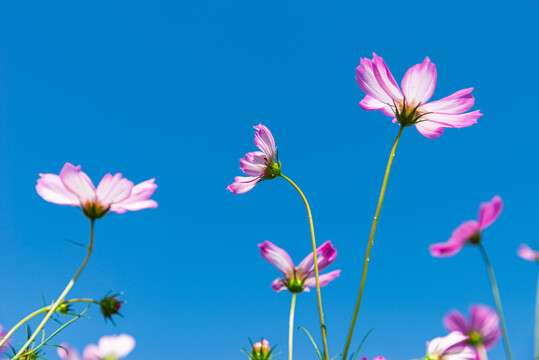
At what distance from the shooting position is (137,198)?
30.7 inches

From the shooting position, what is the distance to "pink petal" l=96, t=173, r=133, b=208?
0.79 meters

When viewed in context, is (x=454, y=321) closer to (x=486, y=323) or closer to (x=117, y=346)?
(x=486, y=323)

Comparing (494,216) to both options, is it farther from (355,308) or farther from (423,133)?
(423,133)

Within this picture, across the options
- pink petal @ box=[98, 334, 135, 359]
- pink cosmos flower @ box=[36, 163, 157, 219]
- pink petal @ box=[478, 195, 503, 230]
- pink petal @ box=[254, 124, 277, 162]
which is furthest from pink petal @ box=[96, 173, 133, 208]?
pink petal @ box=[478, 195, 503, 230]

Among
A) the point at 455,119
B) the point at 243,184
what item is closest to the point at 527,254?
the point at 455,119

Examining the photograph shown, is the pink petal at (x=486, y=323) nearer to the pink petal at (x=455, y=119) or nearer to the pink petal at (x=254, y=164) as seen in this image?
the pink petal at (x=455, y=119)

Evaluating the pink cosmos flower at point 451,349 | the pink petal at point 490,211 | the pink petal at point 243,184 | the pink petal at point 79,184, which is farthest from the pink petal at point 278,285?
the pink petal at point 490,211

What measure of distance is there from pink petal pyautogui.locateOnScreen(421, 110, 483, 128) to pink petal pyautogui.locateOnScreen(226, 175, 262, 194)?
1.43ft

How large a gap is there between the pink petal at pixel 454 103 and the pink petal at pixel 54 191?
2.33 feet

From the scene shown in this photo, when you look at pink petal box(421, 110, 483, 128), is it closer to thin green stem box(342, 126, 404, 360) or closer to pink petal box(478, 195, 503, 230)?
thin green stem box(342, 126, 404, 360)

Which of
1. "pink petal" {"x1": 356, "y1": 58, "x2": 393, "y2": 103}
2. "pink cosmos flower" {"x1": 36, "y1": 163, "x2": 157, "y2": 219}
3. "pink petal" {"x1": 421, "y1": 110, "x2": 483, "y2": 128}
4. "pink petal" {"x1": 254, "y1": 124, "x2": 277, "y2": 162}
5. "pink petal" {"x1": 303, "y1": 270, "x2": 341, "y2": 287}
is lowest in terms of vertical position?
"pink petal" {"x1": 303, "y1": 270, "x2": 341, "y2": 287}

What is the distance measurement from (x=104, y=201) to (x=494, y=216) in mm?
620

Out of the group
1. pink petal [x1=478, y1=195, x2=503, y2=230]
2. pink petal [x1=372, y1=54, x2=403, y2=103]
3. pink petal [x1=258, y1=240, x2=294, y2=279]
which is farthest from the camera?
pink petal [x1=258, y1=240, x2=294, y2=279]

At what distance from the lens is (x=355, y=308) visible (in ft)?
2.15
